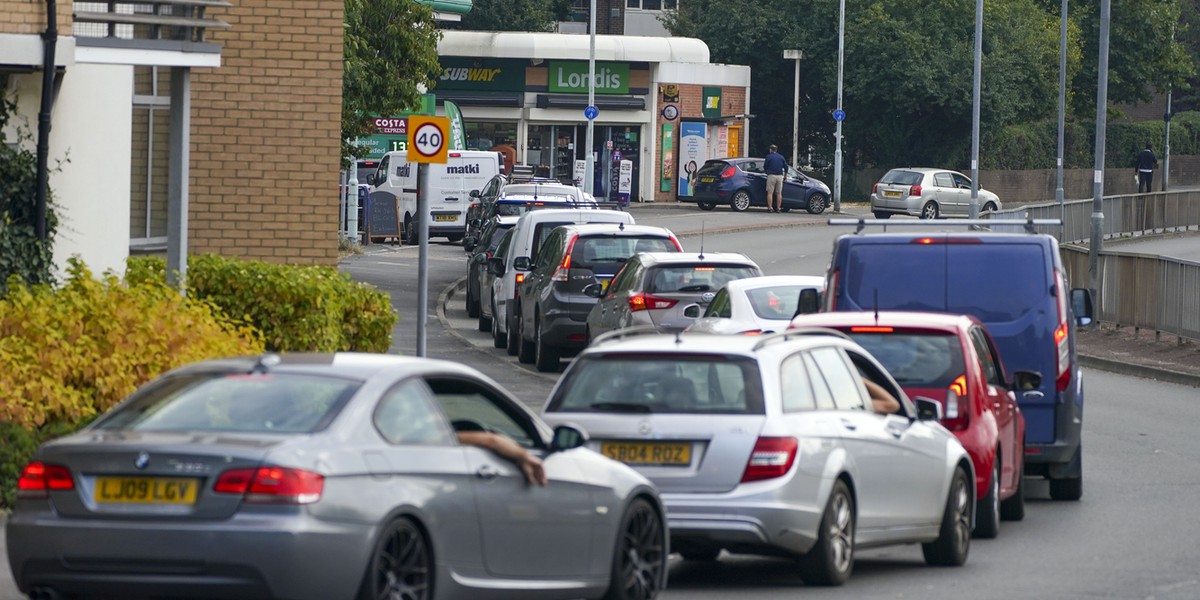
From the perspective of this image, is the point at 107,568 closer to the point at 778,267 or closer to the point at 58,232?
the point at 58,232

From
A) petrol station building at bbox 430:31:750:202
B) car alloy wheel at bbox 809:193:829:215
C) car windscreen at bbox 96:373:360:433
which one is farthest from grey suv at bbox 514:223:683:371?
petrol station building at bbox 430:31:750:202

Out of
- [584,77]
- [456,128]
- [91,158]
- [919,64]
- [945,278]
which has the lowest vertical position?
[945,278]

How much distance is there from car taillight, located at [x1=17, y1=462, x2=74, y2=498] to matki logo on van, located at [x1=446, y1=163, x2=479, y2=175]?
3670 cm

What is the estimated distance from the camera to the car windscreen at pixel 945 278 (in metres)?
14.2

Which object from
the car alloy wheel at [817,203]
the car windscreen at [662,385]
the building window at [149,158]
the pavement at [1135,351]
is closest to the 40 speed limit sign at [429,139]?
the building window at [149,158]

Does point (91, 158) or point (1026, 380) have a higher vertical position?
point (91, 158)

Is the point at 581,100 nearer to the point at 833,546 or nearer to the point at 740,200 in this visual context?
the point at 740,200

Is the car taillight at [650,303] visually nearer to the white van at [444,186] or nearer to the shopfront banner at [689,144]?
the white van at [444,186]

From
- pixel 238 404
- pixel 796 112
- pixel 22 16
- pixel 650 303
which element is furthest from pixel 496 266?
pixel 796 112

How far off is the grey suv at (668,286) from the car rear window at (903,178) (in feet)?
115

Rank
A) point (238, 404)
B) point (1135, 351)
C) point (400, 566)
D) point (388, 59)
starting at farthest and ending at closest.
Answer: point (388, 59) < point (1135, 351) < point (238, 404) < point (400, 566)

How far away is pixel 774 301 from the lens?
18.3 metres

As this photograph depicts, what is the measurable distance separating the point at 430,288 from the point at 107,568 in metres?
26.9

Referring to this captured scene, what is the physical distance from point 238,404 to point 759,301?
10940 mm
